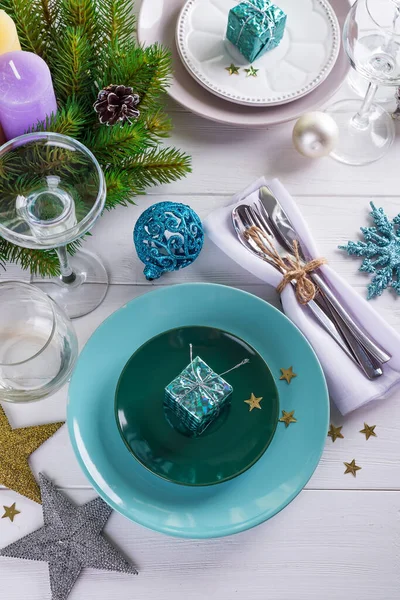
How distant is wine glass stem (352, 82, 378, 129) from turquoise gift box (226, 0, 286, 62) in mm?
150

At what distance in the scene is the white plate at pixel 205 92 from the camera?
0.91 meters

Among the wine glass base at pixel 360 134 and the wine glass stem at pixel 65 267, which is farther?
the wine glass base at pixel 360 134

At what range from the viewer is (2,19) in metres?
0.72

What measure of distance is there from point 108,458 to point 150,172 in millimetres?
367

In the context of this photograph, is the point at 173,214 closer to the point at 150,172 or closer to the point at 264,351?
the point at 150,172

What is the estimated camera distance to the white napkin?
80cm

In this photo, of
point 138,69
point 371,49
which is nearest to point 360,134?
point 371,49

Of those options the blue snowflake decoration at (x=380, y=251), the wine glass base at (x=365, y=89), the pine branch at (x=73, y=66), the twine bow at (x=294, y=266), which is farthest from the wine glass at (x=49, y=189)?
the wine glass base at (x=365, y=89)

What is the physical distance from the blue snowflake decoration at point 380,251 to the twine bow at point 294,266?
0.07m

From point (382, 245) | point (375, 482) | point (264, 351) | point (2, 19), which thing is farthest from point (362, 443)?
point (2, 19)

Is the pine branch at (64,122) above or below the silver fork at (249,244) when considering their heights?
above

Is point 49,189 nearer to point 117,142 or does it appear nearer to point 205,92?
point 117,142

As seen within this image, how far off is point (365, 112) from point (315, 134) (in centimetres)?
12

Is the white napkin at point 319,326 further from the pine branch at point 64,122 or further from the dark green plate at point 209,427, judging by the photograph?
the pine branch at point 64,122
